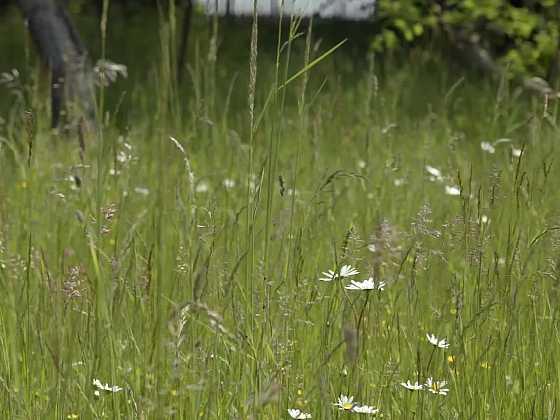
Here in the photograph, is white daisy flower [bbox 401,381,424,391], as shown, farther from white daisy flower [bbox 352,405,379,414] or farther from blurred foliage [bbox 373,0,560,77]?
blurred foliage [bbox 373,0,560,77]

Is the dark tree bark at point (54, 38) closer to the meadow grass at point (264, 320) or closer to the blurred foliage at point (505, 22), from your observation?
the blurred foliage at point (505, 22)

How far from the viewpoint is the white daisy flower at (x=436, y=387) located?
176 centimetres

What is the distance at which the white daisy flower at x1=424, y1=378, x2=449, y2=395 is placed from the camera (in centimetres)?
176

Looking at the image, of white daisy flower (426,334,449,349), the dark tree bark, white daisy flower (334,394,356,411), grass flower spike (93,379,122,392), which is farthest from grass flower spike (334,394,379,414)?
the dark tree bark

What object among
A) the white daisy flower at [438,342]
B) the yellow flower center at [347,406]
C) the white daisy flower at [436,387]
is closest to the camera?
the yellow flower center at [347,406]

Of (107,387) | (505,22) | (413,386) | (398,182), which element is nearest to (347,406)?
(413,386)

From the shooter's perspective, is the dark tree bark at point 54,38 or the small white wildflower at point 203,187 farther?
the dark tree bark at point 54,38

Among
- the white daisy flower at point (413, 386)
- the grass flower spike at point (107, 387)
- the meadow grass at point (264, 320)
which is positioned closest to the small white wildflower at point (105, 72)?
the meadow grass at point (264, 320)

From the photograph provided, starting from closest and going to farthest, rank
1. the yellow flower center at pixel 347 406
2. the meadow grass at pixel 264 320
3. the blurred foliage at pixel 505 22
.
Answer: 1. the meadow grass at pixel 264 320
2. the yellow flower center at pixel 347 406
3. the blurred foliage at pixel 505 22

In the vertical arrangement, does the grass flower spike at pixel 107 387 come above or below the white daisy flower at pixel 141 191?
above

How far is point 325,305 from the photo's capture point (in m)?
2.32

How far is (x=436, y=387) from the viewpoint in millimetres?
1836

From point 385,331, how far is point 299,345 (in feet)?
0.68

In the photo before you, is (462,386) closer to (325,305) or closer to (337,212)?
(325,305)
